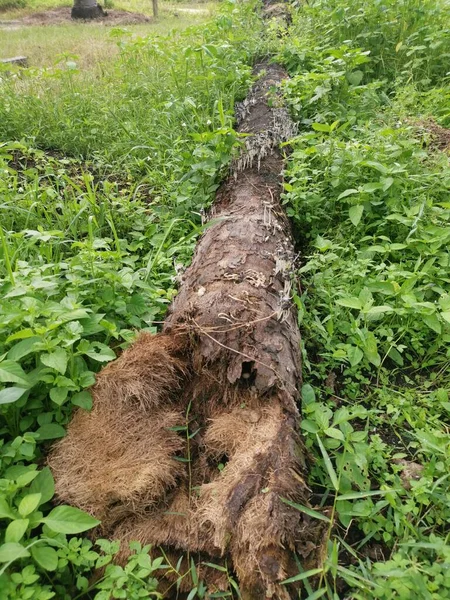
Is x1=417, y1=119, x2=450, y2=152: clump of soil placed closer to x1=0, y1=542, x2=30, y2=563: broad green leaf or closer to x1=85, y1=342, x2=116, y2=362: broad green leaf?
x1=85, y1=342, x2=116, y2=362: broad green leaf

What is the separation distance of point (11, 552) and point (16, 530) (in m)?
0.06

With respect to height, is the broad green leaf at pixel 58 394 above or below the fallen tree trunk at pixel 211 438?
above

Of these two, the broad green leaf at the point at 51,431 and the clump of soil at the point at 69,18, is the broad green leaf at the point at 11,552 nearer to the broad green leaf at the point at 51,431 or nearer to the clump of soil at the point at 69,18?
the broad green leaf at the point at 51,431

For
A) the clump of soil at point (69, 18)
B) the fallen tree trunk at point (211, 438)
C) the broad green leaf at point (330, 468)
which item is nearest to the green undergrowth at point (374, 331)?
the broad green leaf at point (330, 468)

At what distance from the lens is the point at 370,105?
376 centimetres

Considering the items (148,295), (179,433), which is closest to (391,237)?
(148,295)

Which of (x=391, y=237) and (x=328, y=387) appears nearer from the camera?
(x=328, y=387)

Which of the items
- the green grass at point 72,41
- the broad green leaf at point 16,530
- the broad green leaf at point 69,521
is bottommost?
the broad green leaf at point 69,521

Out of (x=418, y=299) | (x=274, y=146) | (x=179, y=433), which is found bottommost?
(x=179, y=433)

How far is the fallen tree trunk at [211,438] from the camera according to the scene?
1.36m

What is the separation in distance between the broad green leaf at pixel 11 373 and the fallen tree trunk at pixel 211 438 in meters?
0.30

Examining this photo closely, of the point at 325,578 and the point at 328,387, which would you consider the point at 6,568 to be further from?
the point at 328,387

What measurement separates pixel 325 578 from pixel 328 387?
0.83 metres

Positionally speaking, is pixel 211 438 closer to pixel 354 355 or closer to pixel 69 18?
pixel 354 355
